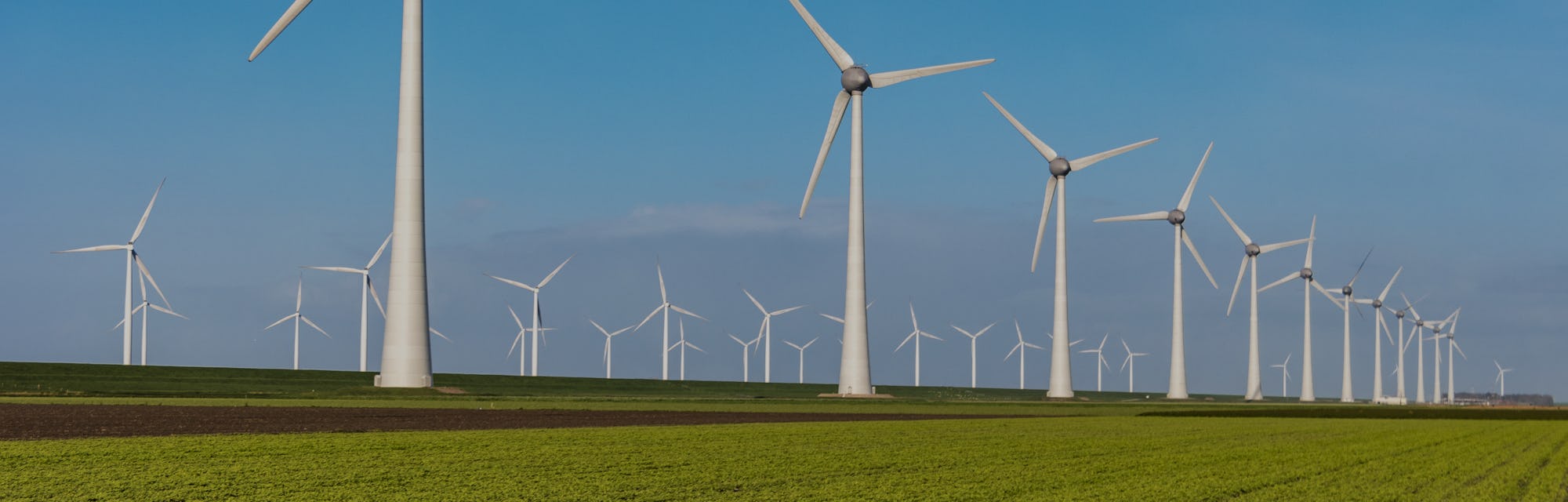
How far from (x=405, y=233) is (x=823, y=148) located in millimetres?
25940

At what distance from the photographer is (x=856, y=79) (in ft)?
296

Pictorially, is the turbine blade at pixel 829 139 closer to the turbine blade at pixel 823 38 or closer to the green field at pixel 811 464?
the turbine blade at pixel 823 38

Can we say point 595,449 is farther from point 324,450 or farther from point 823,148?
point 823,148

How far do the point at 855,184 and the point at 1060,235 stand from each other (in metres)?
26.5

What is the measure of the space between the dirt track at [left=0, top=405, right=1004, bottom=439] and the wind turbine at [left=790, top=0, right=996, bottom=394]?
20.7 metres

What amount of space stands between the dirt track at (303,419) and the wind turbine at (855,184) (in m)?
20.7

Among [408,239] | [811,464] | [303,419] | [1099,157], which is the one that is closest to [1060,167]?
[1099,157]

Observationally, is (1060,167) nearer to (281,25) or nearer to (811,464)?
(281,25)

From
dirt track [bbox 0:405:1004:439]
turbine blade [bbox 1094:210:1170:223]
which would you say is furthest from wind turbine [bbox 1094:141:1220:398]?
dirt track [bbox 0:405:1004:439]

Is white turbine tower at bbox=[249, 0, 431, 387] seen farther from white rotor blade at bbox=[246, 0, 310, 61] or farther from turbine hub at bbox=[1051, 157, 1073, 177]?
turbine hub at bbox=[1051, 157, 1073, 177]

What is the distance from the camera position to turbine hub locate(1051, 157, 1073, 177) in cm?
11150

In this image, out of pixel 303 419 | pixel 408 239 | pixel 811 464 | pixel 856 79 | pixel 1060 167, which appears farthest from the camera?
pixel 1060 167

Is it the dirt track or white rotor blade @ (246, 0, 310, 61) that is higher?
white rotor blade @ (246, 0, 310, 61)

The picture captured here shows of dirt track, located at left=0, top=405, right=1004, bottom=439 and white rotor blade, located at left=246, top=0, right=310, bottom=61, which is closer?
dirt track, located at left=0, top=405, right=1004, bottom=439
